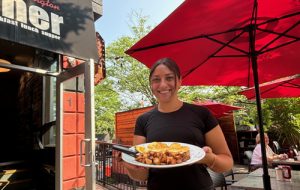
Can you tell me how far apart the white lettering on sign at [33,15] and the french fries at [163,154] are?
218 cm

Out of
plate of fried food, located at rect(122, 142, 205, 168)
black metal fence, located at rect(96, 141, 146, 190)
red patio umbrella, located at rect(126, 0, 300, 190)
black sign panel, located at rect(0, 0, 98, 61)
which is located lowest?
black metal fence, located at rect(96, 141, 146, 190)

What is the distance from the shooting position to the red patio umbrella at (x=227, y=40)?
2219mm

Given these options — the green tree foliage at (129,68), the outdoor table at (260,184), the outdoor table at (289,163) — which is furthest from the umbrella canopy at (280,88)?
the green tree foliage at (129,68)

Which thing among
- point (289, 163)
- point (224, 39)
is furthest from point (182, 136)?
point (289, 163)

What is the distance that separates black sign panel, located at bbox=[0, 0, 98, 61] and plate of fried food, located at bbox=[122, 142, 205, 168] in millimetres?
2005

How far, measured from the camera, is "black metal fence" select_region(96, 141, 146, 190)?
723 centimetres

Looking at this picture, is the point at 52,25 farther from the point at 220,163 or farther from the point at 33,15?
the point at 220,163

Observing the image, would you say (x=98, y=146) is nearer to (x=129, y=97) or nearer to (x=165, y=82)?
(x=165, y=82)

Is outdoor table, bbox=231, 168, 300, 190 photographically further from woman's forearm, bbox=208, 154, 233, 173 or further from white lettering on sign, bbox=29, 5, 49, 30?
white lettering on sign, bbox=29, 5, 49, 30

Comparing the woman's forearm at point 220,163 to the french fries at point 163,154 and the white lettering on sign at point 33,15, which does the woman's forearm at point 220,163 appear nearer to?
the french fries at point 163,154

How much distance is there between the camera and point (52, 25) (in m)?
3.14

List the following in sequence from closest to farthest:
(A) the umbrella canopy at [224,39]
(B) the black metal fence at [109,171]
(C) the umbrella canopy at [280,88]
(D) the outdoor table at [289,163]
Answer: (A) the umbrella canopy at [224,39]
(C) the umbrella canopy at [280,88]
(D) the outdoor table at [289,163]
(B) the black metal fence at [109,171]

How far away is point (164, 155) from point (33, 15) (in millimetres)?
2392

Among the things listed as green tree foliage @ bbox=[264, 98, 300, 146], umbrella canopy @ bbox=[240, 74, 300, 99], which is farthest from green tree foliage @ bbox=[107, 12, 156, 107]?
umbrella canopy @ bbox=[240, 74, 300, 99]
